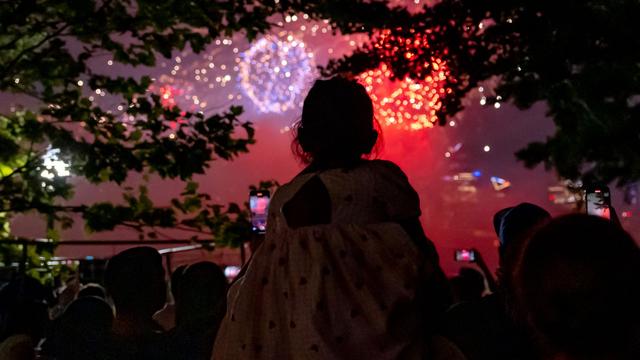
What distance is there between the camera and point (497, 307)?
3.24 meters

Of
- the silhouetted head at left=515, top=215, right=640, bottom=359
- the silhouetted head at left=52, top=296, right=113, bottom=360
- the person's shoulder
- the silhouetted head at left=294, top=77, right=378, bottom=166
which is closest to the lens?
the silhouetted head at left=515, top=215, right=640, bottom=359

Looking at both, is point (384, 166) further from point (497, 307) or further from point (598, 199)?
point (598, 199)

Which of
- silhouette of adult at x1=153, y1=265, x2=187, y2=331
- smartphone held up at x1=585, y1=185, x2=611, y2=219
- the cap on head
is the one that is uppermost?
smartphone held up at x1=585, y1=185, x2=611, y2=219

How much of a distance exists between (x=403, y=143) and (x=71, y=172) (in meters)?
36.0

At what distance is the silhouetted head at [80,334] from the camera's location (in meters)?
3.46

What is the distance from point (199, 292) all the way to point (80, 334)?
4.93 feet

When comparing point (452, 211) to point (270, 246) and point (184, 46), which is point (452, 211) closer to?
point (184, 46)

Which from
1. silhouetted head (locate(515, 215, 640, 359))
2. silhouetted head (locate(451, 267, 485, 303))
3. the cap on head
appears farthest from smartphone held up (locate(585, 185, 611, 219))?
silhouetted head (locate(515, 215, 640, 359))

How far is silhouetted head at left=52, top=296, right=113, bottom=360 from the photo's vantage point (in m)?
3.46

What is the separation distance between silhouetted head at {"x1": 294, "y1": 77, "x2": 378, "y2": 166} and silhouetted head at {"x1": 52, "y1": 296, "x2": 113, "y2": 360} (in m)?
1.58

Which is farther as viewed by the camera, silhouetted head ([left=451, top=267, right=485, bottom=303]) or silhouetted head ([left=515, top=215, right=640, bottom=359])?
silhouetted head ([left=451, top=267, right=485, bottom=303])

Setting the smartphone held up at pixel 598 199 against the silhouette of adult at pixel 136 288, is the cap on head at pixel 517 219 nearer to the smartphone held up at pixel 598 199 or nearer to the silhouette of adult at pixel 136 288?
the smartphone held up at pixel 598 199

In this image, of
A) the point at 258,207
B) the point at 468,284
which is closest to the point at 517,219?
the point at 258,207

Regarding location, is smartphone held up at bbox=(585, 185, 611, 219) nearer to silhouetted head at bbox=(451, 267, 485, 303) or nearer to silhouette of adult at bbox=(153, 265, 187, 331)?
silhouetted head at bbox=(451, 267, 485, 303)
